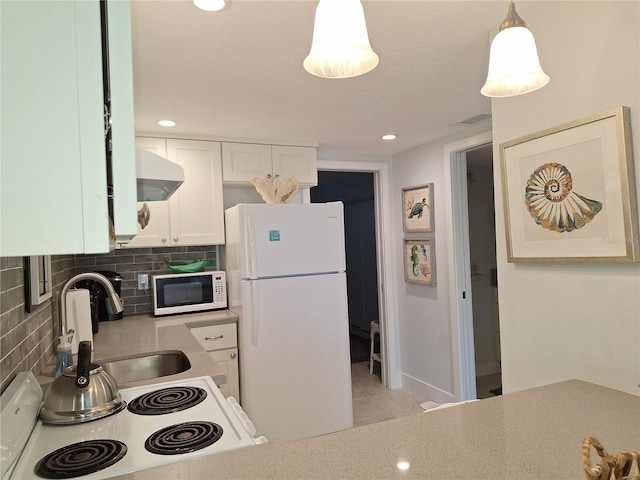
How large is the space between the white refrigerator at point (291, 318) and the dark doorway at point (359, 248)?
2431 millimetres

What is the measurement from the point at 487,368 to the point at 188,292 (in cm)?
320

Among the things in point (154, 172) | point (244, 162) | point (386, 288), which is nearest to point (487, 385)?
point (386, 288)

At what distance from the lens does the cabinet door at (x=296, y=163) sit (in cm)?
342

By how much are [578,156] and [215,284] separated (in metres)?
2.54

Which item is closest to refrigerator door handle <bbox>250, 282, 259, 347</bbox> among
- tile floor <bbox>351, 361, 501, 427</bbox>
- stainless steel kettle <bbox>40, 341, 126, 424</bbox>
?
tile floor <bbox>351, 361, 501, 427</bbox>

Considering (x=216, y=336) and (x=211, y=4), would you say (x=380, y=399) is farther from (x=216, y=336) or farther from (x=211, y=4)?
(x=211, y=4)

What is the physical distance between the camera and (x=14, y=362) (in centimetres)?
129

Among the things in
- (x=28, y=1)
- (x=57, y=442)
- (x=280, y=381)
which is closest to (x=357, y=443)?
(x=57, y=442)

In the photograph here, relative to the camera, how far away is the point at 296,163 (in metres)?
3.47

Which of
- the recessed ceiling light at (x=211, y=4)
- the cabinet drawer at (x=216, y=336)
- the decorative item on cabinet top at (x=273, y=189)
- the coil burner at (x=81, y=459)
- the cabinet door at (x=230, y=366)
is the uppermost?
the recessed ceiling light at (x=211, y=4)

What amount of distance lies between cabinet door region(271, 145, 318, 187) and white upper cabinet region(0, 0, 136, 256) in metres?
2.88

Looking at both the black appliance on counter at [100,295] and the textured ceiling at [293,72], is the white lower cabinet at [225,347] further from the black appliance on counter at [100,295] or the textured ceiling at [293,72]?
the textured ceiling at [293,72]

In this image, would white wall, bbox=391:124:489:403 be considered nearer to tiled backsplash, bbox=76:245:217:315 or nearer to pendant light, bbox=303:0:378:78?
tiled backsplash, bbox=76:245:217:315

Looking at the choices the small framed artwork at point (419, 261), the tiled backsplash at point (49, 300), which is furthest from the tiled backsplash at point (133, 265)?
the small framed artwork at point (419, 261)
